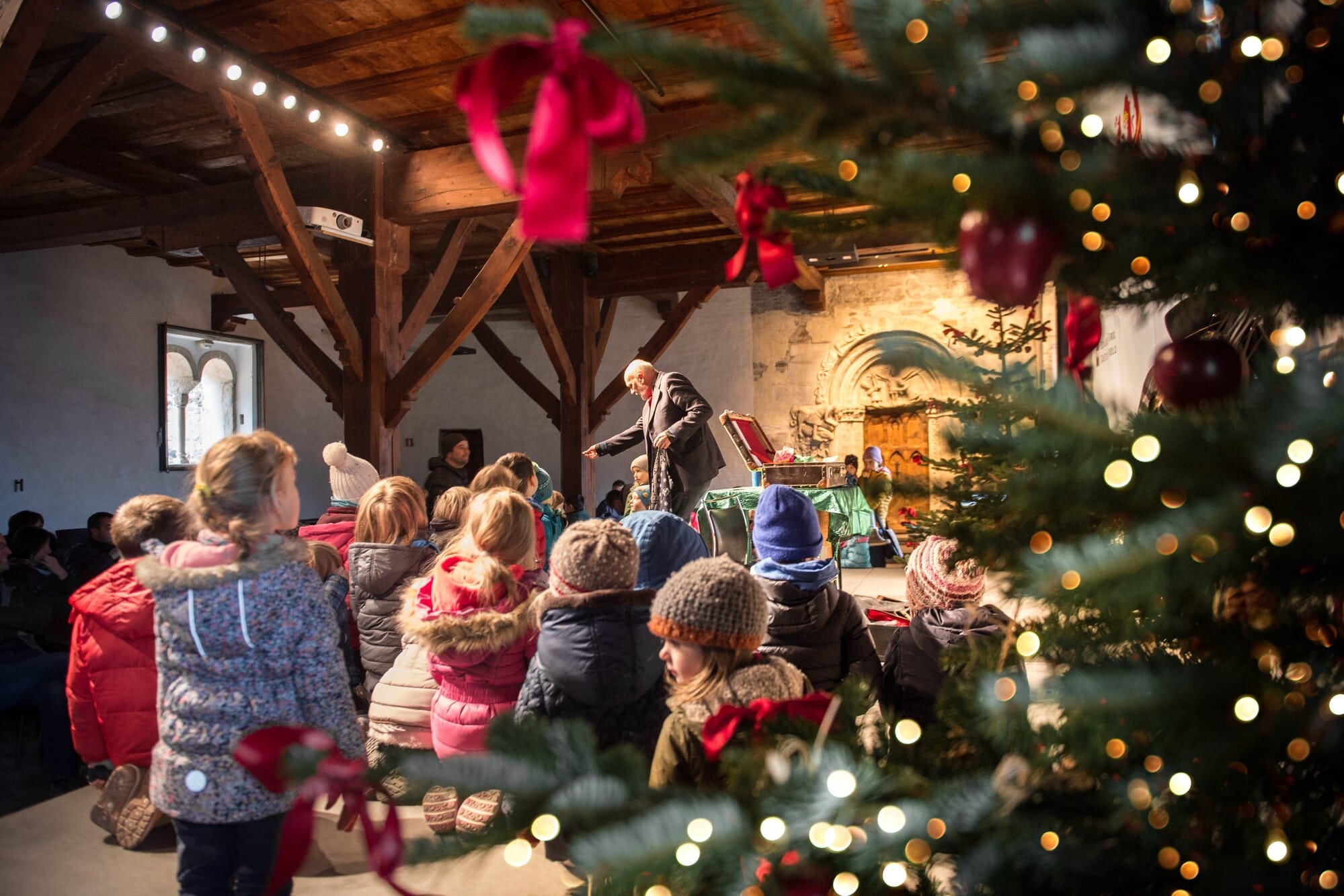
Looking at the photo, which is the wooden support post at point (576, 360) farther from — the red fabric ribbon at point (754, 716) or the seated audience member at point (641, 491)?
the red fabric ribbon at point (754, 716)

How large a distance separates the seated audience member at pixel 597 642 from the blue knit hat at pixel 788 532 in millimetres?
506

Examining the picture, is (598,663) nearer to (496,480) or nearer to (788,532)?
(788,532)

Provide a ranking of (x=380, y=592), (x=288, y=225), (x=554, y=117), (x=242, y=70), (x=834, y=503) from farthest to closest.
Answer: (x=834, y=503) < (x=288, y=225) < (x=242, y=70) < (x=380, y=592) < (x=554, y=117)

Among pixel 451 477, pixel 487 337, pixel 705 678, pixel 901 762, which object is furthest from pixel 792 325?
pixel 901 762

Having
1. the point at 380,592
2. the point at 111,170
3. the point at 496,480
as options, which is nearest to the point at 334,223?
the point at 111,170

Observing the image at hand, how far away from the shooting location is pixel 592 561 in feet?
6.89

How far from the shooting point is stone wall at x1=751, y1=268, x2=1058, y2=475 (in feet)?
35.4

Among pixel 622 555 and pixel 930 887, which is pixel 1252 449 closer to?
pixel 930 887

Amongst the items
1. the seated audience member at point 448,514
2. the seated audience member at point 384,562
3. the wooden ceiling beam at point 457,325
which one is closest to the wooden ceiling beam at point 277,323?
the wooden ceiling beam at point 457,325

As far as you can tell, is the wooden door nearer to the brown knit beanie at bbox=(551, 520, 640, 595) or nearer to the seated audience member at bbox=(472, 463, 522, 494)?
the seated audience member at bbox=(472, 463, 522, 494)

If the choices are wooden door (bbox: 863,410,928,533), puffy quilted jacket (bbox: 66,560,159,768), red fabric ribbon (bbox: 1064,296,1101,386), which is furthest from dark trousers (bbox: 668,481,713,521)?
wooden door (bbox: 863,410,928,533)

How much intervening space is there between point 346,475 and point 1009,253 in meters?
4.04

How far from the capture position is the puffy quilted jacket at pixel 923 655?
222cm

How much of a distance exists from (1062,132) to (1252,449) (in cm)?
27
